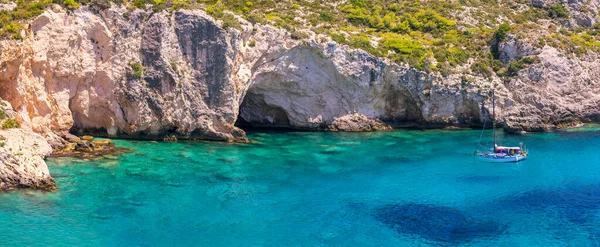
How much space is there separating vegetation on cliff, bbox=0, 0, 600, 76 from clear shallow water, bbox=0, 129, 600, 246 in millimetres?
10857

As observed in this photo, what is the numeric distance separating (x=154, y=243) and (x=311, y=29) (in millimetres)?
29255

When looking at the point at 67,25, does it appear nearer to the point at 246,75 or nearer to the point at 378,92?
the point at 246,75

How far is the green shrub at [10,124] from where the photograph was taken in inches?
1193

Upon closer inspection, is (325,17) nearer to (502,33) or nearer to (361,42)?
(361,42)

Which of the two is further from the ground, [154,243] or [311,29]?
[311,29]

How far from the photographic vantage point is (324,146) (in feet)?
137

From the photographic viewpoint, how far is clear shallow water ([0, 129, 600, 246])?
23734 millimetres

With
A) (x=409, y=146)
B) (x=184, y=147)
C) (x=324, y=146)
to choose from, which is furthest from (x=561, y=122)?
(x=184, y=147)

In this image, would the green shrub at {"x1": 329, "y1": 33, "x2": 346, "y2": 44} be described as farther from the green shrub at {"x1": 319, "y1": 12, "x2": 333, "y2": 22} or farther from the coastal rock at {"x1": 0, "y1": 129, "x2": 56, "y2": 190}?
the coastal rock at {"x1": 0, "y1": 129, "x2": 56, "y2": 190}

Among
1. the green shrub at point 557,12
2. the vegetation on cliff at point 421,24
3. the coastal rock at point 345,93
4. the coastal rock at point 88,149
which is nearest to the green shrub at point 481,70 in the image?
the vegetation on cliff at point 421,24

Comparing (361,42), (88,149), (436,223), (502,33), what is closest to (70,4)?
(88,149)

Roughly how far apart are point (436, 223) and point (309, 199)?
6.78 m

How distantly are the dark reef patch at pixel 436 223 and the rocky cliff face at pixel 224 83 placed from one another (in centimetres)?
1831

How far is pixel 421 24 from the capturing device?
57531mm
